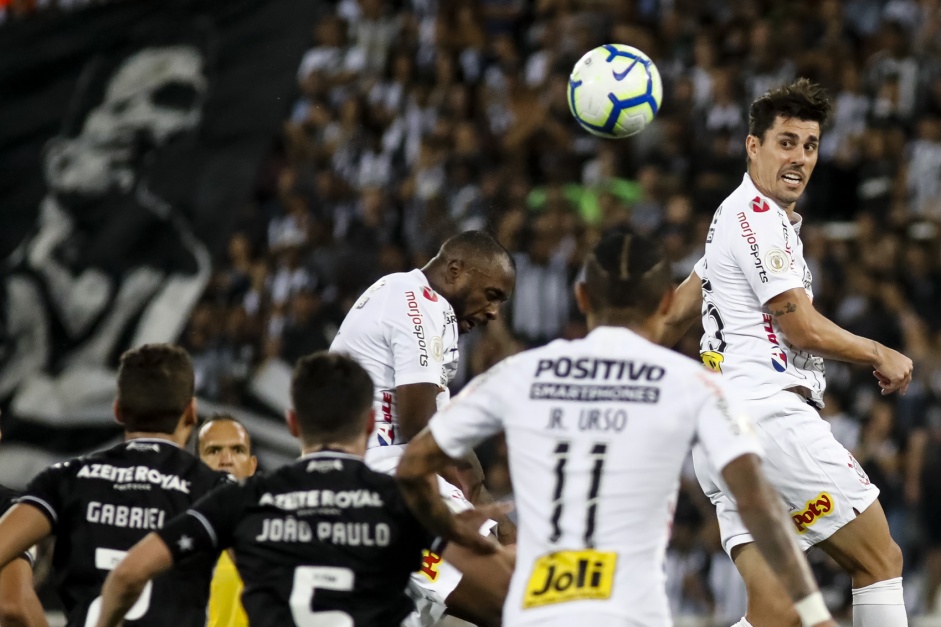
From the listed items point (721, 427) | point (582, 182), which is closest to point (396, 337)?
point (721, 427)

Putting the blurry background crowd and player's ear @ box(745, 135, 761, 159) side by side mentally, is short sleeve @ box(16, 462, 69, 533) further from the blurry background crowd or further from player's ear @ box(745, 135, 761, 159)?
the blurry background crowd

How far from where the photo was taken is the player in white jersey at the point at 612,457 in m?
4.41

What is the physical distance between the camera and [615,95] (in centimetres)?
827

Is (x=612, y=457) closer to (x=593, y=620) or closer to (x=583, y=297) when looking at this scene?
(x=593, y=620)

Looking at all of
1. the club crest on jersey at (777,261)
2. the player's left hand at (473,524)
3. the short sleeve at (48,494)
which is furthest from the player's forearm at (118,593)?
the club crest on jersey at (777,261)

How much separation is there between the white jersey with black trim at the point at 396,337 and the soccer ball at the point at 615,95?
1805mm

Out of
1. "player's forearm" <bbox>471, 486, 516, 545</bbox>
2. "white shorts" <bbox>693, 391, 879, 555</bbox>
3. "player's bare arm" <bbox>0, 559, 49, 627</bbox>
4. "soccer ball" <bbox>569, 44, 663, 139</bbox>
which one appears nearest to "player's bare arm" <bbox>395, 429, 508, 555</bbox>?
"player's bare arm" <bbox>0, 559, 49, 627</bbox>

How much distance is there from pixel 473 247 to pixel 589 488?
2.78 metres

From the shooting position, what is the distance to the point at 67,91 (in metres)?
16.6

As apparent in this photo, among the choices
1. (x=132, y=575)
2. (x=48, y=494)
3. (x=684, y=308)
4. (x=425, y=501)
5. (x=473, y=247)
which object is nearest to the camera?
(x=132, y=575)

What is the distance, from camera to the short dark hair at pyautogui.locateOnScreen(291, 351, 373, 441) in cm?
491

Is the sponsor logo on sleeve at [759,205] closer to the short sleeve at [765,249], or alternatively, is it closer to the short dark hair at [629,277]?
the short sleeve at [765,249]

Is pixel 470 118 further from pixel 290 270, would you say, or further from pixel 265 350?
pixel 265 350

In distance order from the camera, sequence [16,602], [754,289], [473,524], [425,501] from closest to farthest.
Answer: [425,501]
[473,524]
[16,602]
[754,289]
